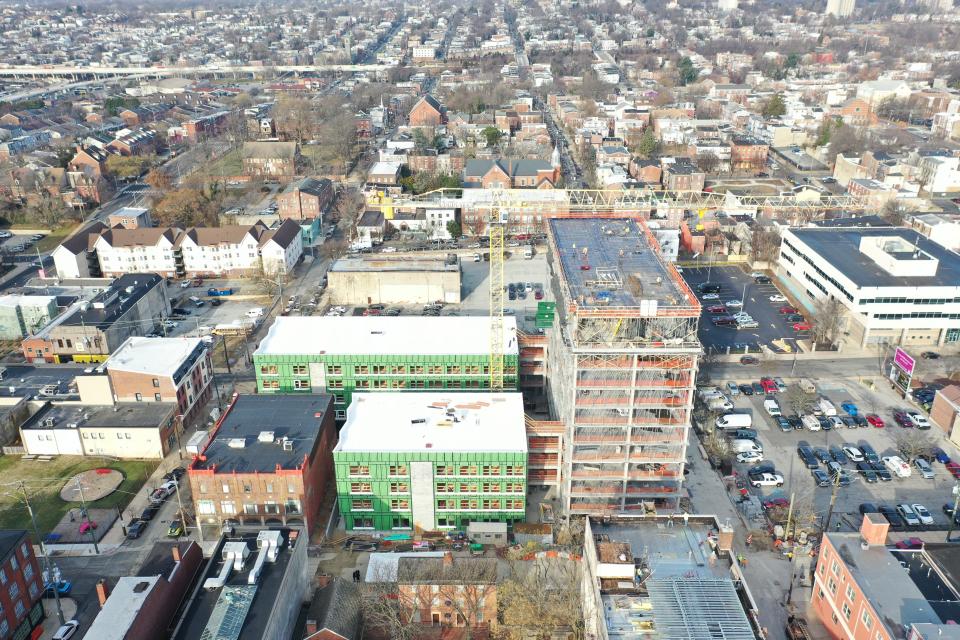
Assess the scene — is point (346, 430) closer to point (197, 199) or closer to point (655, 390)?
point (655, 390)

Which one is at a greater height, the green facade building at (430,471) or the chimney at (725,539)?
the chimney at (725,539)

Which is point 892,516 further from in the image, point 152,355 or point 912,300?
point 152,355

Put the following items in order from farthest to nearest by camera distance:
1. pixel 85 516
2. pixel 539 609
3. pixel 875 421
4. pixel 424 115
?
1. pixel 424 115
2. pixel 875 421
3. pixel 85 516
4. pixel 539 609

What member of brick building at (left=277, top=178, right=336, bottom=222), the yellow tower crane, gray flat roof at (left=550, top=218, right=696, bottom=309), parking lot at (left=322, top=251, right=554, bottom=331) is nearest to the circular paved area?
parking lot at (left=322, top=251, right=554, bottom=331)

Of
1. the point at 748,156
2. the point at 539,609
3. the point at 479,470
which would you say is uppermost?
the point at 748,156

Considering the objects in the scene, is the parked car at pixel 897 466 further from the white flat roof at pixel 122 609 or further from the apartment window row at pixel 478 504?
the white flat roof at pixel 122 609

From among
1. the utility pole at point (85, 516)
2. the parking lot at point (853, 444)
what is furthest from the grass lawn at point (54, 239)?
the parking lot at point (853, 444)

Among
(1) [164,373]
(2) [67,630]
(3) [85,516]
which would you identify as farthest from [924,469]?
(3) [85,516]

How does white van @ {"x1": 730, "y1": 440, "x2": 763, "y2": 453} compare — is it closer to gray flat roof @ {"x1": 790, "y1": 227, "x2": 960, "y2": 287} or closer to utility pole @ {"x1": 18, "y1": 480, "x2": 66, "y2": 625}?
gray flat roof @ {"x1": 790, "y1": 227, "x2": 960, "y2": 287}
